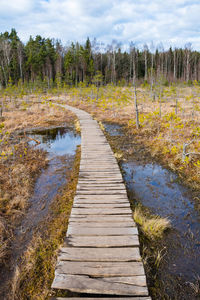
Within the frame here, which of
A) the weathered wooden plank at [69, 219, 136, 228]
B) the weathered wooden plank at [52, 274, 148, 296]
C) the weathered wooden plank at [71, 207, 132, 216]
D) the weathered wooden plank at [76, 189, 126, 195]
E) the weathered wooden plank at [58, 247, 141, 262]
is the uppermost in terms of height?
the weathered wooden plank at [76, 189, 126, 195]

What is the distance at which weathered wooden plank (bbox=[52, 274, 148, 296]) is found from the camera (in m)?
2.29

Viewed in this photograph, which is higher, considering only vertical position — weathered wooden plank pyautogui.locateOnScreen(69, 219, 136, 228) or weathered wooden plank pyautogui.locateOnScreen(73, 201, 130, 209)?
weathered wooden plank pyautogui.locateOnScreen(73, 201, 130, 209)

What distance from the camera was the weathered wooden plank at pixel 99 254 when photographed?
2788mm

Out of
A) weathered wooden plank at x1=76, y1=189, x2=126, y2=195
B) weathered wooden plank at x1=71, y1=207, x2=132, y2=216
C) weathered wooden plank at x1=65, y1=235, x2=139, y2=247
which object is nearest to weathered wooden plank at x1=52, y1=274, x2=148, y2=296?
weathered wooden plank at x1=65, y1=235, x2=139, y2=247

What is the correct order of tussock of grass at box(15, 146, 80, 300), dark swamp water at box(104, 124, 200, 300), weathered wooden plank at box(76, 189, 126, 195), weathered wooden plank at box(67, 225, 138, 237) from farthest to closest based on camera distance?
1. weathered wooden plank at box(76, 189, 126, 195)
2. weathered wooden plank at box(67, 225, 138, 237)
3. dark swamp water at box(104, 124, 200, 300)
4. tussock of grass at box(15, 146, 80, 300)

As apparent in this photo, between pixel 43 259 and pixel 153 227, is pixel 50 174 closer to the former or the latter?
pixel 43 259

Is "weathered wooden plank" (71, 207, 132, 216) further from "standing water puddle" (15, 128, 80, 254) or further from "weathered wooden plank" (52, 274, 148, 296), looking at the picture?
"weathered wooden plank" (52, 274, 148, 296)

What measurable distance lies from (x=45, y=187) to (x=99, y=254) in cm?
389

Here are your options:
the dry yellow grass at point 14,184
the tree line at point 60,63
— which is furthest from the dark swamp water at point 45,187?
the tree line at point 60,63

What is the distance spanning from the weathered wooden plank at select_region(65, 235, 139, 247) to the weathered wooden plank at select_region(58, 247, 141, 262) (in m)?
0.08

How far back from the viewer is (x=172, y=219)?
4.55 meters

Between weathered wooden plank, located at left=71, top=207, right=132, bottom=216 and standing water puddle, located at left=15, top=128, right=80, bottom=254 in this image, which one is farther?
standing water puddle, located at left=15, top=128, right=80, bottom=254

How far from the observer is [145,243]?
3.70 metres

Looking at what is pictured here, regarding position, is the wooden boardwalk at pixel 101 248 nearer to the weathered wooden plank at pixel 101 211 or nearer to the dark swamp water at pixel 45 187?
the weathered wooden plank at pixel 101 211
